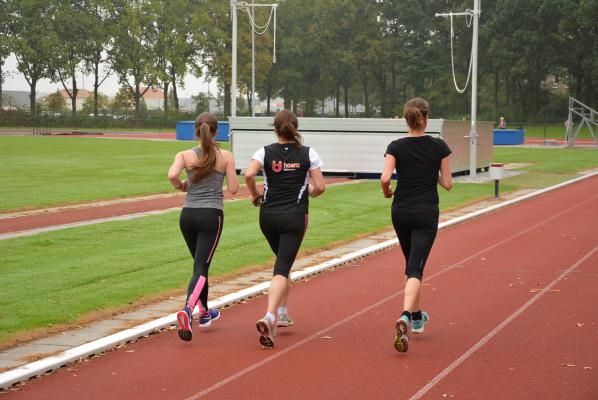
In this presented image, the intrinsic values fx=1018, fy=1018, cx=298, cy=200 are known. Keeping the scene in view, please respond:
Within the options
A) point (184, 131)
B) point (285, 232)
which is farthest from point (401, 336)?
point (184, 131)

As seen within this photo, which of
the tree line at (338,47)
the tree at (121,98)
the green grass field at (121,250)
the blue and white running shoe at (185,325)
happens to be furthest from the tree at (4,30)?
the blue and white running shoe at (185,325)

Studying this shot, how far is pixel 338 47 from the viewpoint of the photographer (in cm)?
10850

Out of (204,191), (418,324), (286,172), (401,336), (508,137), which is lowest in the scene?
(508,137)

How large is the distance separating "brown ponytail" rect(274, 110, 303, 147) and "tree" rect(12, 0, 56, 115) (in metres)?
93.4

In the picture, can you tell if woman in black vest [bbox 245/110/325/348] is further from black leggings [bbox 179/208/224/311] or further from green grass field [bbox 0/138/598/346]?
green grass field [bbox 0/138/598/346]

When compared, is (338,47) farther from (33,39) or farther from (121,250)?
(121,250)

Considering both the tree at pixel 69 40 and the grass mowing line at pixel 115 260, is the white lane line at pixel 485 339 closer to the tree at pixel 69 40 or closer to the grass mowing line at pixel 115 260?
the grass mowing line at pixel 115 260

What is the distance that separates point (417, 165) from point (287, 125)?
1116 mm

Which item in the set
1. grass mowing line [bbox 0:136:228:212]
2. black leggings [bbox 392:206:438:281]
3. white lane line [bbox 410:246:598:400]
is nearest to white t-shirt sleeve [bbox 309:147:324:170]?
black leggings [bbox 392:206:438:281]

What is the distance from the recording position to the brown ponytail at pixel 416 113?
27.3 feet

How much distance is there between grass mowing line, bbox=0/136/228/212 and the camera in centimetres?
2391

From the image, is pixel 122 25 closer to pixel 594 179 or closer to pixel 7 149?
pixel 7 149

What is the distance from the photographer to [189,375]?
7402 millimetres

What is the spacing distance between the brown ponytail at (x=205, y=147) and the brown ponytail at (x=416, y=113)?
1.62 m
